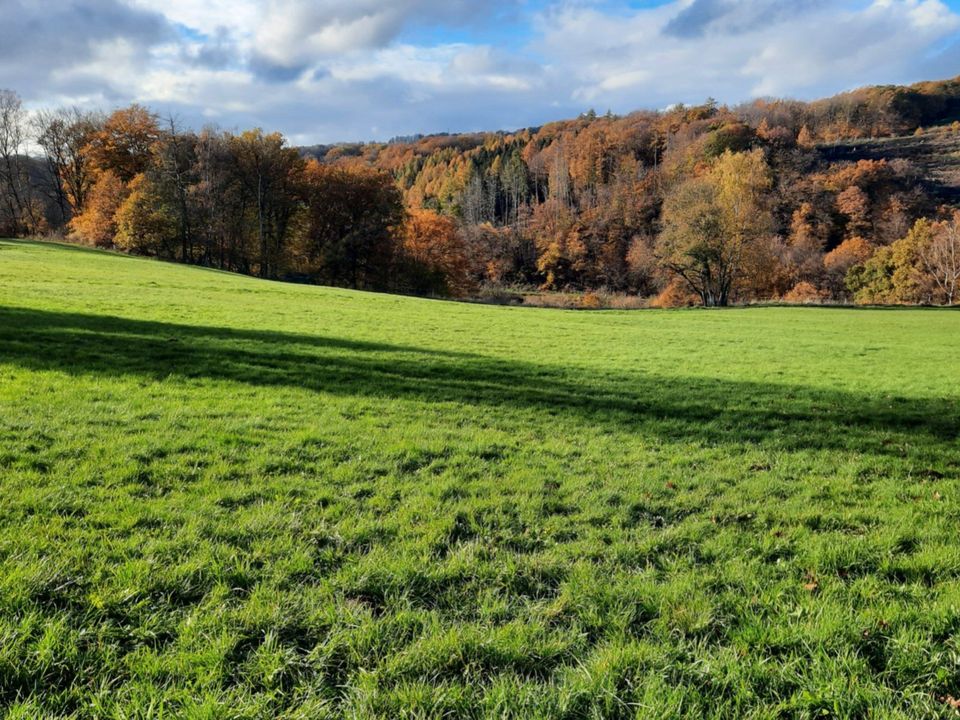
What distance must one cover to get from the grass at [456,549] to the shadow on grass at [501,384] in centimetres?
12

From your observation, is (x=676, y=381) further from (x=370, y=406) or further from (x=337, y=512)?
(x=337, y=512)

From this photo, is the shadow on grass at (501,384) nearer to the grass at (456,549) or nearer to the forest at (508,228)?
the grass at (456,549)

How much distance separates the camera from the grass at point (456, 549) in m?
3.05

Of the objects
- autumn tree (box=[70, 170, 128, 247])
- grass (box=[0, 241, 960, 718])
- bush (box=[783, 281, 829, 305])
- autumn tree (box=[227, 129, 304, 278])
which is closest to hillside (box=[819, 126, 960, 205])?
bush (box=[783, 281, 829, 305])

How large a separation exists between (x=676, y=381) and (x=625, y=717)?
11.1 meters

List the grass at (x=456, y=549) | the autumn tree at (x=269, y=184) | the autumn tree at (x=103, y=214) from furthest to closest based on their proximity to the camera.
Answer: the autumn tree at (x=269, y=184) < the autumn tree at (x=103, y=214) < the grass at (x=456, y=549)

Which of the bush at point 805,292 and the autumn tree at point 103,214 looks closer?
the autumn tree at point 103,214

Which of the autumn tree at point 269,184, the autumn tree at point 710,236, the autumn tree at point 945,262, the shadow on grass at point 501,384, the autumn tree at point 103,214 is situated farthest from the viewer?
the autumn tree at point 945,262

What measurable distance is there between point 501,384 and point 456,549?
24.4ft

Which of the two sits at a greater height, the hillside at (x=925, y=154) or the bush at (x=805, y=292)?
the hillside at (x=925, y=154)

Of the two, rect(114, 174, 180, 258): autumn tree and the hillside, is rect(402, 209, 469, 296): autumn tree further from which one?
the hillside

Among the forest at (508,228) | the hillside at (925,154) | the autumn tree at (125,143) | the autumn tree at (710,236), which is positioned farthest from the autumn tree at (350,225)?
the hillside at (925,154)

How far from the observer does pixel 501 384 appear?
1189 centimetres

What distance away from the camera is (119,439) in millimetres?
6500
